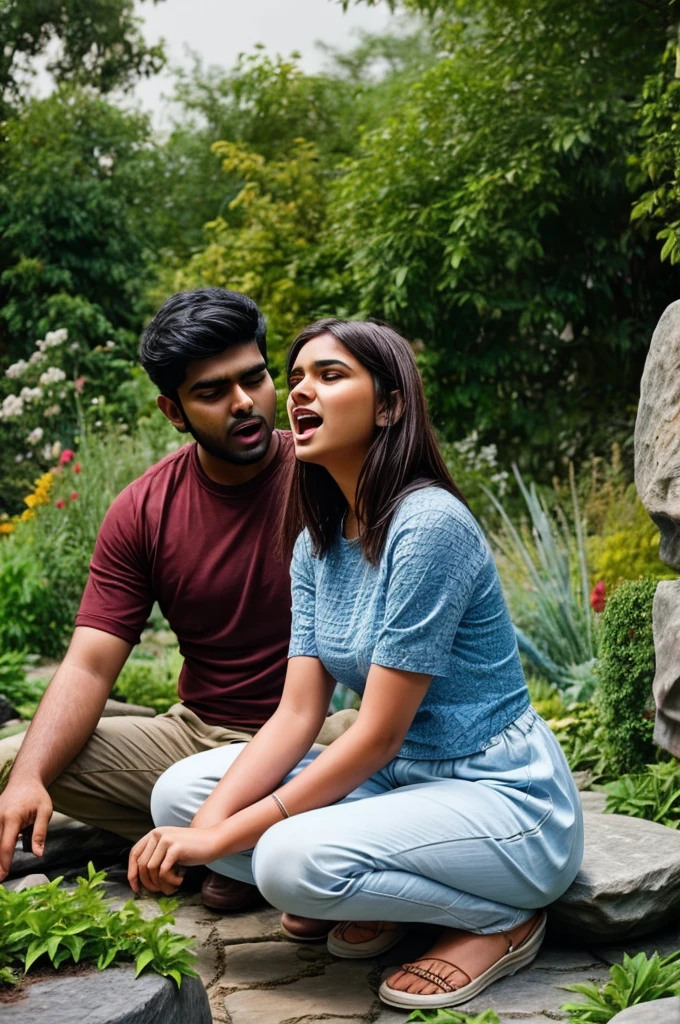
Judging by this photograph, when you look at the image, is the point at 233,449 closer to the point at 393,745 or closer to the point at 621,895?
the point at 393,745

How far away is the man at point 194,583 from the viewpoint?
9.76 ft

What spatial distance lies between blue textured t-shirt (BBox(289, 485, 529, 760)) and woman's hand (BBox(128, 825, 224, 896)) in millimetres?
493

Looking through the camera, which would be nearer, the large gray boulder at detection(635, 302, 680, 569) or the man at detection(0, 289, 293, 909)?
the large gray boulder at detection(635, 302, 680, 569)

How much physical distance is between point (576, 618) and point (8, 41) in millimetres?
14060

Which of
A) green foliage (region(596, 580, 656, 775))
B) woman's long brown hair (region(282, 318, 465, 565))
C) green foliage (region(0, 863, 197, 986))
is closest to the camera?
green foliage (region(0, 863, 197, 986))

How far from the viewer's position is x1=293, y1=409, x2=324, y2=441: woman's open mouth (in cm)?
245

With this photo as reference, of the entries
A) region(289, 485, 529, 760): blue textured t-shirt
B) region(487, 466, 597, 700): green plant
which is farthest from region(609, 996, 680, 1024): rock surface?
region(487, 466, 597, 700): green plant

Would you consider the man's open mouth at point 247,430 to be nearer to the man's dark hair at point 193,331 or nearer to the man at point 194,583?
the man at point 194,583

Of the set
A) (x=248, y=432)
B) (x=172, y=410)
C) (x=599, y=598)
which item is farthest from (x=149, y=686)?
(x=248, y=432)

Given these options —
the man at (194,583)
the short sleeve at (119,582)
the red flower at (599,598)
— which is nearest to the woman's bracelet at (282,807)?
the man at (194,583)

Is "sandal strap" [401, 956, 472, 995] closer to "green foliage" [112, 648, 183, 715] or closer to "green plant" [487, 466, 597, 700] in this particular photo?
"green plant" [487, 466, 597, 700]

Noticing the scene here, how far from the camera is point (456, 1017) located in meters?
2.19

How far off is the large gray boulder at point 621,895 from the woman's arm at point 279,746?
69 cm

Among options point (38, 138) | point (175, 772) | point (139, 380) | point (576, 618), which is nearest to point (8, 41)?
point (38, 138)
